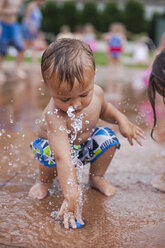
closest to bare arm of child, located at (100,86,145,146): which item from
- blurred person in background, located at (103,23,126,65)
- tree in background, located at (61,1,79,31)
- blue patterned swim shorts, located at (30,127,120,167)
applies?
blue patterned swim shorts, located at (30,127,120,167)

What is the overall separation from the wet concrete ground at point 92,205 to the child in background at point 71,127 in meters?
0.08

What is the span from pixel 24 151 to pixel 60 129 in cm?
108

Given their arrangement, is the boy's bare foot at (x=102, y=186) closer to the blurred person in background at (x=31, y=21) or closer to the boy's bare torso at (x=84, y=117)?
the boy's bare torso at (x=84, y=117)

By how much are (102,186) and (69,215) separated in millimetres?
480

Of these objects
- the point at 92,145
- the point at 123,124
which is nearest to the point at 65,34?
the point at 123,124

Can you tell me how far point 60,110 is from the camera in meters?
2.08

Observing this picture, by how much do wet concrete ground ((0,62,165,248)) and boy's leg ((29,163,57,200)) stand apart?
41mm

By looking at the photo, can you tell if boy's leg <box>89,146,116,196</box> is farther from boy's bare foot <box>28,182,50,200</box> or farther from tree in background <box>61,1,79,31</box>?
tree in background <box>61,1,79,31</box>

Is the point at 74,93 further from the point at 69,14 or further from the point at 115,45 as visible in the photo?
the point at 69,14

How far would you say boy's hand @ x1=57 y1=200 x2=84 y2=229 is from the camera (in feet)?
6.34

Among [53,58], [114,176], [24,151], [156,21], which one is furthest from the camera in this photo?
[156,21]

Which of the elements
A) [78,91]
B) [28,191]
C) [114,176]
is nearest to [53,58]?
[78,91]

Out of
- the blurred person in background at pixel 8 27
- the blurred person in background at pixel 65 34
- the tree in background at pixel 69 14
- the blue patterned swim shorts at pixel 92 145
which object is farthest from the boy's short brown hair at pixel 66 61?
the tree in background at pixel 69 14

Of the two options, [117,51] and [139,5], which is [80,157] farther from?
[139,5]
